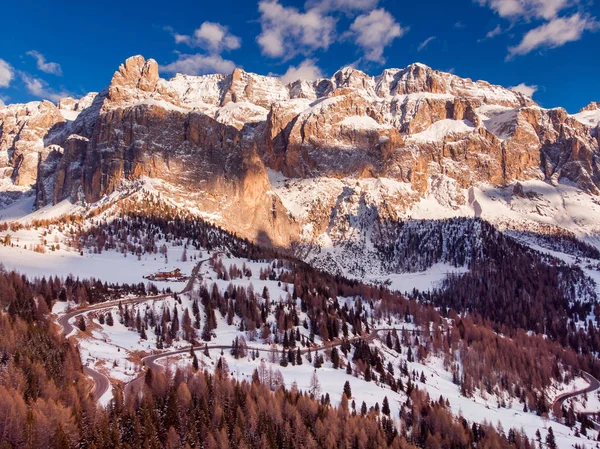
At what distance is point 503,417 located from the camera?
111125 mm

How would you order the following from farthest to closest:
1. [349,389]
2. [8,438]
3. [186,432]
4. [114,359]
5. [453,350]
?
1. [453,350]
2. [349,389]
3. [114,359]
4. [186,432]
5. [8,438]

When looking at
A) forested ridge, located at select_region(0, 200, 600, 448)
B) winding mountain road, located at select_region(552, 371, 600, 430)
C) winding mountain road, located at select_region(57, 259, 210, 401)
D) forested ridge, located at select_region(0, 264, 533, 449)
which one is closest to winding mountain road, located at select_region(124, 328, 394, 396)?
forested ridge, located at select_region(0, 200, 600, 448)

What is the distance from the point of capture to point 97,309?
12181 centimetres

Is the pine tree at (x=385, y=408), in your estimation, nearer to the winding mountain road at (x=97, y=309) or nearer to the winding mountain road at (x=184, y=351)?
the winding mountain road at (x=184, y=351)

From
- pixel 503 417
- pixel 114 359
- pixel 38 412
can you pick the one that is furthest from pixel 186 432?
pixel 503 417

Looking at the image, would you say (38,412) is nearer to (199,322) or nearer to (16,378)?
(16,378)

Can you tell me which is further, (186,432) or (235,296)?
(235,296)

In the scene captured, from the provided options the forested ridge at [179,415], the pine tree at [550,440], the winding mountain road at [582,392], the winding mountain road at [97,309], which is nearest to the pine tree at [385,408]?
the forested ridge at [179,415]

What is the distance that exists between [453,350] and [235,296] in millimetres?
65941

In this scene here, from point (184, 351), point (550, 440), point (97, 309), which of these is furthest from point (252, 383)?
point (550, 440)

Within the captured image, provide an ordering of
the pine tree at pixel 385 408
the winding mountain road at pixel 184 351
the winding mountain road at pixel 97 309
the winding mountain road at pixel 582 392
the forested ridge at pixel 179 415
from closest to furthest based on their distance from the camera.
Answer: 1. the forested ridge at pixel 179 415
2. the winding mountain road at pixel 97 309
3. the winding mountain road at pixel 184 351
4. the pine tree at pixel 385 408
5. the winding mountain road at pixel 582 392

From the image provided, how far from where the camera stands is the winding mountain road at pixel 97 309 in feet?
236

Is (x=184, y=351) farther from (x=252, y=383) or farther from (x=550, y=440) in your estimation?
(x=550, y=440)

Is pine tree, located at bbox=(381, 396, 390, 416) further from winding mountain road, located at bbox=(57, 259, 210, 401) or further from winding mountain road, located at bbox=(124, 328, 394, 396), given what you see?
winding mountain road, located at bbox=(57, 259, 210, 401)
